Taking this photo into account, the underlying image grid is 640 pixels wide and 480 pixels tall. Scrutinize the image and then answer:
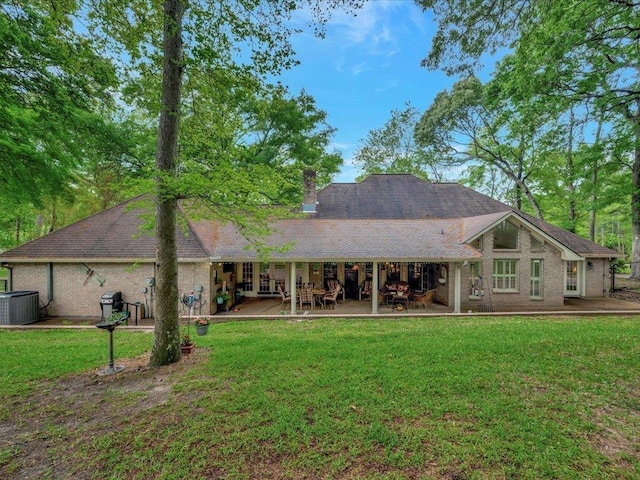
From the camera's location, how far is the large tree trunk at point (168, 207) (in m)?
5.31

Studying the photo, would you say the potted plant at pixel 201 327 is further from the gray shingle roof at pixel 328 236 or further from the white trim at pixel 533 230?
the white trim at pixel 533 230

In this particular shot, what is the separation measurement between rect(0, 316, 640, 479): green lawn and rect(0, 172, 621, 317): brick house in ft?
14.1

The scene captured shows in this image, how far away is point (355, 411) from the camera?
13.0 feet

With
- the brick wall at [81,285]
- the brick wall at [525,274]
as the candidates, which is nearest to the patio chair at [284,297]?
the brick wall at [81,285]

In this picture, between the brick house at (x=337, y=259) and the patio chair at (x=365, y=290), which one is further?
the patio chair at (x=365, y=290)

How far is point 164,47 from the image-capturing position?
5.37 m

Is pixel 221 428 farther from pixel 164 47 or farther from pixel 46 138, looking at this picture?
pixel 46 138

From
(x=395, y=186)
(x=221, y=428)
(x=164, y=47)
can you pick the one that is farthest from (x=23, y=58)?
(x=395, y=186)

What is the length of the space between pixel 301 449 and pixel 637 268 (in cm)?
2342

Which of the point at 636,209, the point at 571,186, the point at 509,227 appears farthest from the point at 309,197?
the point at 571,186

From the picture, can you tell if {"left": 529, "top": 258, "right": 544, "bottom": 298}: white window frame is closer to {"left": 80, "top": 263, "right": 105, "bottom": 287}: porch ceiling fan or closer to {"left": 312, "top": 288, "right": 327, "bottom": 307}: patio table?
{"left": 312, "top": 288, "right": 327, "bottom": 307}: patio table

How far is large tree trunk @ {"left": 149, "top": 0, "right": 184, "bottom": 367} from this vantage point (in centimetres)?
531

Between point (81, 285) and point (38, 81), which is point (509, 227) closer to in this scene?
point (38, 81)

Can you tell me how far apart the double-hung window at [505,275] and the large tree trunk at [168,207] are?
1297 cm
